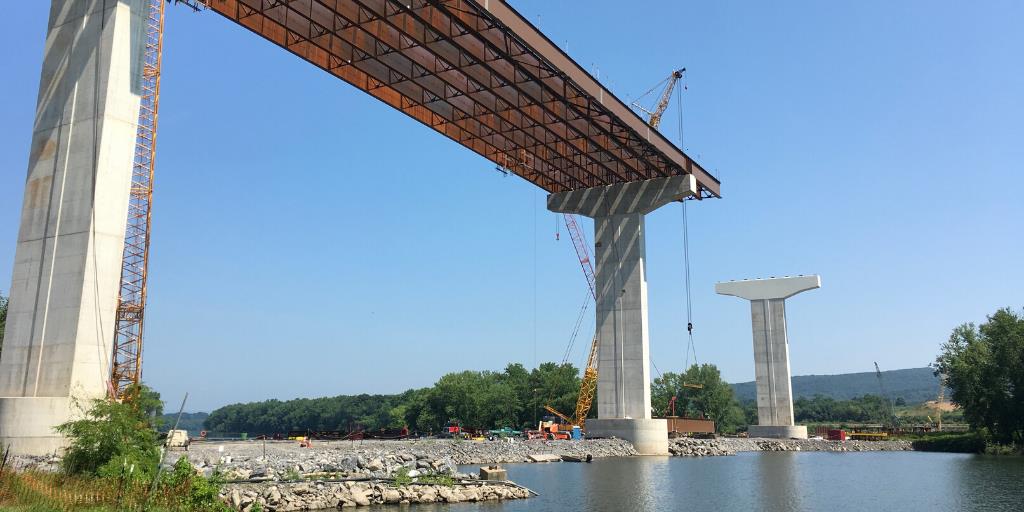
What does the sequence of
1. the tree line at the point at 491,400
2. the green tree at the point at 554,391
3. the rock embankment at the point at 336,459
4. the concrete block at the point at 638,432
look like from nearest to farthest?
the rock embankment at the point at 336,459, the concrete block at the point at 638,432, the tree line at the point at 491,400, the green tree at the point at 554,391

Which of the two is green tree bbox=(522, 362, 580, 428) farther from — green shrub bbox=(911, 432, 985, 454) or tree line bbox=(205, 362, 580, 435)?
green shrub bbox=(911, 432, 985, 454)

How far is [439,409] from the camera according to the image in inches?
4670

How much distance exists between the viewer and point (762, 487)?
3550cm

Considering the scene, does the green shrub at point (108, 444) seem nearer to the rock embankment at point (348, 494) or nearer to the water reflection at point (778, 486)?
the rock embankment at point (348, 494)

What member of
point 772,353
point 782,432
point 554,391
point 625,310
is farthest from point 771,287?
point 554,391

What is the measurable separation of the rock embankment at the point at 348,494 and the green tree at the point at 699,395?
108 metres

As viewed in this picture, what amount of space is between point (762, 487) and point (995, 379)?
46.7 meters

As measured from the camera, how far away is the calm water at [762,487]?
28.0m

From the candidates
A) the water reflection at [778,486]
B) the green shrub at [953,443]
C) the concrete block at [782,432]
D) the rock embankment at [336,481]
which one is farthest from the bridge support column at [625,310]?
→ the green shrub at [953,443]

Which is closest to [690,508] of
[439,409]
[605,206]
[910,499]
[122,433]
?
[910,499]

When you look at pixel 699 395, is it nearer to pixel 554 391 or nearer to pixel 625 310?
pixel 554 391

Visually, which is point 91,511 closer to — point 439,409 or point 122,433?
point 122,433

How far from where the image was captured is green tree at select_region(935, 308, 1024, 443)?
67438mm

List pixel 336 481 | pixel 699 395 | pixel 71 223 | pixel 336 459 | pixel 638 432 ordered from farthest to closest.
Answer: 1. pixel 699 395
2. pixel 638 432
3. pixel 336 459
4. pixel 71 223
5. pixel 336 481
